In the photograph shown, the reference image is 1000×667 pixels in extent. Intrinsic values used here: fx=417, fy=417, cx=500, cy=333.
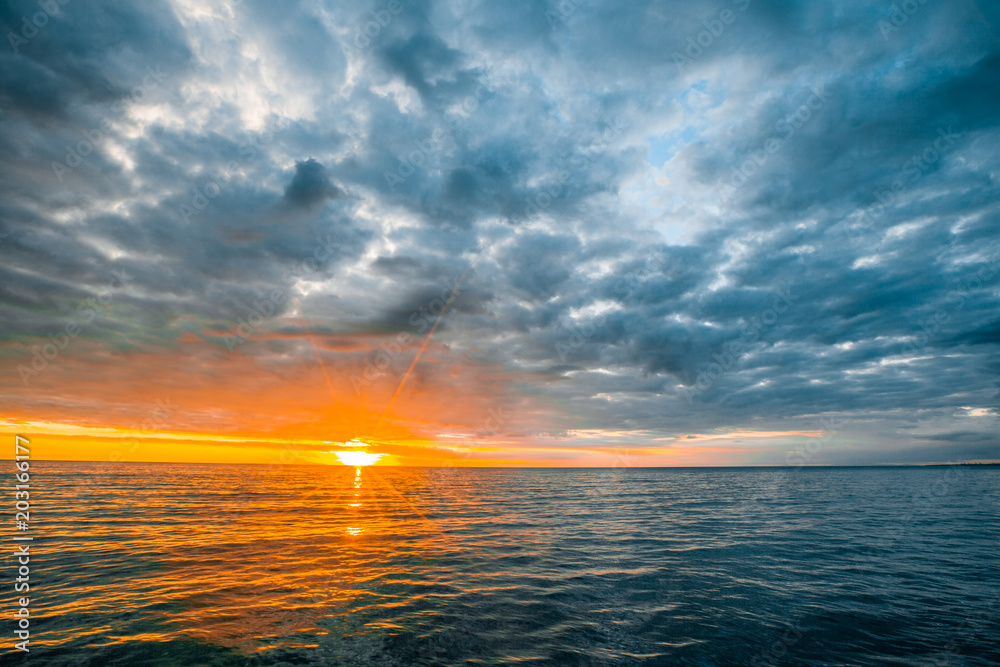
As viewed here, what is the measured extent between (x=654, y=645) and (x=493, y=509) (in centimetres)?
4211

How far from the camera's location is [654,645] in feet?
45.3

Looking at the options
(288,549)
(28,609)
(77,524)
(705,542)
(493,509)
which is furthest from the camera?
(493,509)

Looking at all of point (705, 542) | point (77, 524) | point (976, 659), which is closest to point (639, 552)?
point (705, 542)

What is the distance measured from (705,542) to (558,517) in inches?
693

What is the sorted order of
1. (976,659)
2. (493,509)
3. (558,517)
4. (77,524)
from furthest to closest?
(493,509) → (558,517) → (77,524) → (976,659)

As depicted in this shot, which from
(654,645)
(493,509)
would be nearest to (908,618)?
(654,645)

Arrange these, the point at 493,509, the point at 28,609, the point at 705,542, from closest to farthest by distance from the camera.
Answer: the point at 28,609 → the point at 705,542 → the point at 493,509

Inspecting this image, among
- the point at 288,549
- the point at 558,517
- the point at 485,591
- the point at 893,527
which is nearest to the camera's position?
the point at 485,591

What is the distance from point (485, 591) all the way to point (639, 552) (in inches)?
535

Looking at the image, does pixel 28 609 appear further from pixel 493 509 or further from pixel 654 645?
pixel 493 509

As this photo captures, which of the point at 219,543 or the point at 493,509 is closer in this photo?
the point at 219,543

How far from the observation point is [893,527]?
3897 cm

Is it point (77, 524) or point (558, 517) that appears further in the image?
point (558, 517)

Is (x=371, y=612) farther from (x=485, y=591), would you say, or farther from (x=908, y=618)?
(x=908, y=618)
